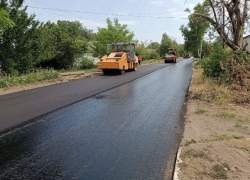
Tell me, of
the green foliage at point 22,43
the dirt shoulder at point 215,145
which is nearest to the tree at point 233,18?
the dirt shoulder at point 215,145

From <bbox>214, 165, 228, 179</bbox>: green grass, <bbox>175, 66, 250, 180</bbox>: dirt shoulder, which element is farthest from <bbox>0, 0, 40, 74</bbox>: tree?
<bbox>214, 165, 228, 179</bbox>: green grass

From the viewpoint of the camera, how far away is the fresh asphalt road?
3.24 meters

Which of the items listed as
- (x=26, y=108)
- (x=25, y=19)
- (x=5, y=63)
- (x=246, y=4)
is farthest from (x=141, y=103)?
(x=25, y=19)

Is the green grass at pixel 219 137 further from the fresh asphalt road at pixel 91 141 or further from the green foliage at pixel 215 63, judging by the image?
the green foliage at pixel 215 63

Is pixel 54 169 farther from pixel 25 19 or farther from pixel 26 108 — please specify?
pixel 25 19

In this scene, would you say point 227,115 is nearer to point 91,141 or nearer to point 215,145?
point 215,145

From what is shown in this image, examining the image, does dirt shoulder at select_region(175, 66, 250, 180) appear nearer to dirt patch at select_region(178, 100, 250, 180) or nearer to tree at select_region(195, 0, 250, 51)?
dirt patch at select_region(178, 100, 250, 180)

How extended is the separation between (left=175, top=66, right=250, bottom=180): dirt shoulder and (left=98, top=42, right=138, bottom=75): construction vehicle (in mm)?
10039

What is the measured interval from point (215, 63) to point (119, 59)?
736 cm

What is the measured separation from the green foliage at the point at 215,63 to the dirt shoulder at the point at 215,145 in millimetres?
4241

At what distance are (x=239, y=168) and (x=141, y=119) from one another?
2.87 metres

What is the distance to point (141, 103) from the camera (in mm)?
7461

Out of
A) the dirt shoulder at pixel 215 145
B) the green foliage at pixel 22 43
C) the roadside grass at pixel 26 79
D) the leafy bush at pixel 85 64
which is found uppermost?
the green foliage at pixel 22 43

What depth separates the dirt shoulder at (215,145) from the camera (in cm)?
312
